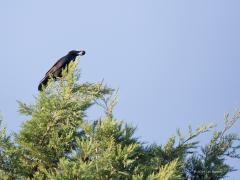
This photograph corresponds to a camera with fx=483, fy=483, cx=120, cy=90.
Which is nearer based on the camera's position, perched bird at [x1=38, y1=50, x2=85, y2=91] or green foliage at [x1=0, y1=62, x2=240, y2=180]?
green foliage at [x1=0, y1=62, x2=240, y2=180]

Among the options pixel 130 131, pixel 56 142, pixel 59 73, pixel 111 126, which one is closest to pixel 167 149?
pixel 130 131

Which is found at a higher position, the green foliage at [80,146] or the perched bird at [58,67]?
the perched bird at [58,67]

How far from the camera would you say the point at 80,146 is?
6.31 m

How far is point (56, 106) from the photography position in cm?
741

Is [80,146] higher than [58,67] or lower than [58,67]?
lower

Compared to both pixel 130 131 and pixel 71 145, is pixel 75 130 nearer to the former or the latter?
pixel 71 145

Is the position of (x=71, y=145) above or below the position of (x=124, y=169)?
above

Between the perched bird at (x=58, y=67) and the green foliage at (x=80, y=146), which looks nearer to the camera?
the green foliage at (x=80, y=146)

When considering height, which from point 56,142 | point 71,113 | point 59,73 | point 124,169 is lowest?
point 124,169

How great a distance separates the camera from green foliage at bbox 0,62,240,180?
6.64m

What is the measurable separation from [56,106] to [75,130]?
1.71ft

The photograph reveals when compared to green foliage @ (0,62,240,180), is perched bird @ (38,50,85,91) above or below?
above

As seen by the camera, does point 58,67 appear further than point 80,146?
Yes

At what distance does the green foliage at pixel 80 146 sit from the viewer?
664cm
